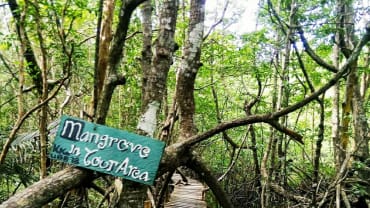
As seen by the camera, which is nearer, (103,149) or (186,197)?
(103,149)

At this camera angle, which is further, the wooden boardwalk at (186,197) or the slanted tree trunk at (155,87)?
the wooden boardwalk at (186,197)

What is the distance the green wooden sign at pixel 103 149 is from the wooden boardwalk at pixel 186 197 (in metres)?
3.42

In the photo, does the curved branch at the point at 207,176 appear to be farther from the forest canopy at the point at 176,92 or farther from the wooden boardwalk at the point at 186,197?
the wooden boardwalk at the point at 186,197

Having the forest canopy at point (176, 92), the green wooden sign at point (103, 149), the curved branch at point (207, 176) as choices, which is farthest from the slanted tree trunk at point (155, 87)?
the curved branch at point (207, 176)

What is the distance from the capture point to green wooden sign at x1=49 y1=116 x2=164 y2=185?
1831 millimetres

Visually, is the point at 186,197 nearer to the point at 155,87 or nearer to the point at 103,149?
the point at 155,87

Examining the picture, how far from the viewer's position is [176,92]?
10.0 feet

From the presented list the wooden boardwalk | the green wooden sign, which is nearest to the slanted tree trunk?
the green wooden sign

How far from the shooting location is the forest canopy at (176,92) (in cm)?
229

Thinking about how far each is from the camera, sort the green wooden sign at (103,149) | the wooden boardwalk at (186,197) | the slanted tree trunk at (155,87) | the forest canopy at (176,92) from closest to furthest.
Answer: the green wooden sign at (103,149) < the slanted tree trunk at (155,87) < the forest canopy at (176,92) < the wooden boardwalk at (186,197)

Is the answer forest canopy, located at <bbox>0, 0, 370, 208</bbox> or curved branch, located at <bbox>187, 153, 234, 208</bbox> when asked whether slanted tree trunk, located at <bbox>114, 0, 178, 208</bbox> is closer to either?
forest canopy, located at <bbox>0, 0, 370, 208</bbox>

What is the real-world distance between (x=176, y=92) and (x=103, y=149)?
1285mm

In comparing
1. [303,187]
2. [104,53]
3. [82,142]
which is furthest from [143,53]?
[303,187]

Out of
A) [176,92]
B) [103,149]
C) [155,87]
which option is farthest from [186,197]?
[103,149]
